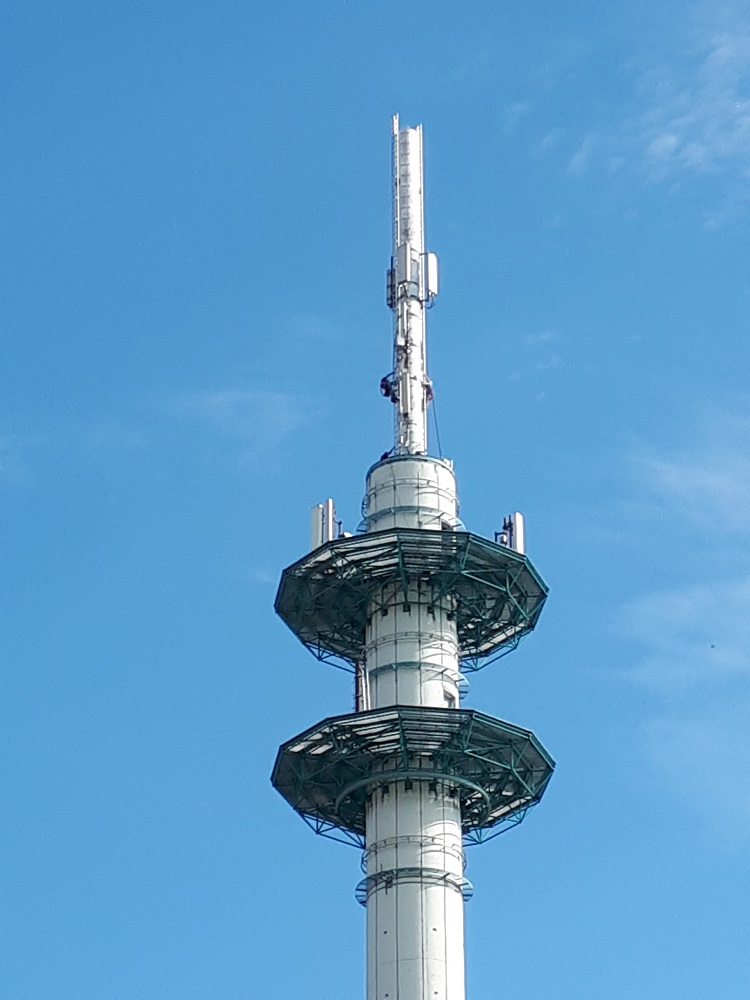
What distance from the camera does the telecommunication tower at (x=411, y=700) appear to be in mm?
91188

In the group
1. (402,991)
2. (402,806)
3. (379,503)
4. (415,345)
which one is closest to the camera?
(402,991)

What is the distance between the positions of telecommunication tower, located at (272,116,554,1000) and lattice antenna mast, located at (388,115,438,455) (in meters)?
0.14

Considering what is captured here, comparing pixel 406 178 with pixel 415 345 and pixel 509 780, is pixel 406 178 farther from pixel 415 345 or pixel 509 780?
pixel 509 780

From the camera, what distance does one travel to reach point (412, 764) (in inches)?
3733

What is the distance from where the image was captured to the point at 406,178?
116 m

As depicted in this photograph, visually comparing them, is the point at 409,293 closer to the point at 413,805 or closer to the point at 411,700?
the point at 411,700

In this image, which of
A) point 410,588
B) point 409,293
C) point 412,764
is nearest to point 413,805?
point 412,764

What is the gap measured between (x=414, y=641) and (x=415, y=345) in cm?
1940


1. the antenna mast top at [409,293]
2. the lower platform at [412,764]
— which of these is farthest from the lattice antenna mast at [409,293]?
the lower platform at [412,764]

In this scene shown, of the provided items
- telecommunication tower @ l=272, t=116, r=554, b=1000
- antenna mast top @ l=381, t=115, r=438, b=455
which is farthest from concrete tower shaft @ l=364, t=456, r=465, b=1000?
antenna mast top @ l=381, t=115, r=438, b=455

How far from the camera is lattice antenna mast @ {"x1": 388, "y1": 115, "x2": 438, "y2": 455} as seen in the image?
108188 millimetres

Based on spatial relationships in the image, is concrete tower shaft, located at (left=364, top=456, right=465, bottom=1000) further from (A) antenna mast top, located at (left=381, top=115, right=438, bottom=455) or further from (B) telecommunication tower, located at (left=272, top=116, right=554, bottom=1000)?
(A) antenna mast top, located at (left=381, top=115, right=438, bottom=455)

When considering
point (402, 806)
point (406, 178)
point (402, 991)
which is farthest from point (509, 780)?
point (406, 178)

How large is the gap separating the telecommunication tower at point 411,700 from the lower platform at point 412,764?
Result: 8 cm
